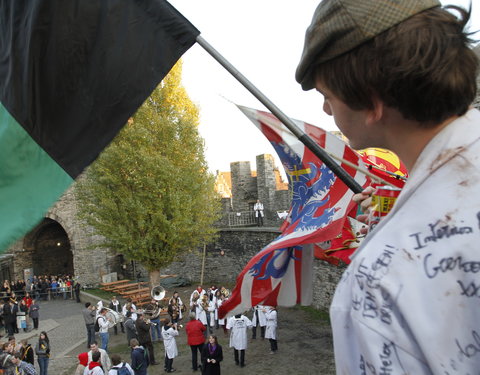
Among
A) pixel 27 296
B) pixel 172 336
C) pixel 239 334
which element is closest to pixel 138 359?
pixel 172 336

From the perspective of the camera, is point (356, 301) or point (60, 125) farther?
point (60, 125)

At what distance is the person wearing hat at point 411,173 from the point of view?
2.14ft

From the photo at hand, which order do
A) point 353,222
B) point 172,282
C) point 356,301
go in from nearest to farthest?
point 356,301
point 353,222
point 172,282

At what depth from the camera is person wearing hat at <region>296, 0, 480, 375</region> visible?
25.7 inches

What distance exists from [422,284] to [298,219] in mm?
2894

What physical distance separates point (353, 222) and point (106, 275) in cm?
2222

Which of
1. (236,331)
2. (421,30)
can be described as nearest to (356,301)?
(421,30)

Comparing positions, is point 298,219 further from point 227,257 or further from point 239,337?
point 227,257

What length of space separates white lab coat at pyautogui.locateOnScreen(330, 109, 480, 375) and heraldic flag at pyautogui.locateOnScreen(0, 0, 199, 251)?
2.06m

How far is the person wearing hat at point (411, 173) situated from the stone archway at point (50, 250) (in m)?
28.7

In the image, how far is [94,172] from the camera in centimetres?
1684

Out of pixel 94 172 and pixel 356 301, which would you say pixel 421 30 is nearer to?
pixel 356 301

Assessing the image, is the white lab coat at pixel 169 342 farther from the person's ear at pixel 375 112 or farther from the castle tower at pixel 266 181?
the castle tower at pixel 266 181

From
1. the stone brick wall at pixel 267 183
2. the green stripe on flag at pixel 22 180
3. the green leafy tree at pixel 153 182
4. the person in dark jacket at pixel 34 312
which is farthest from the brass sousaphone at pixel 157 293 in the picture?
the green stripe on flag at pixel 22 180
